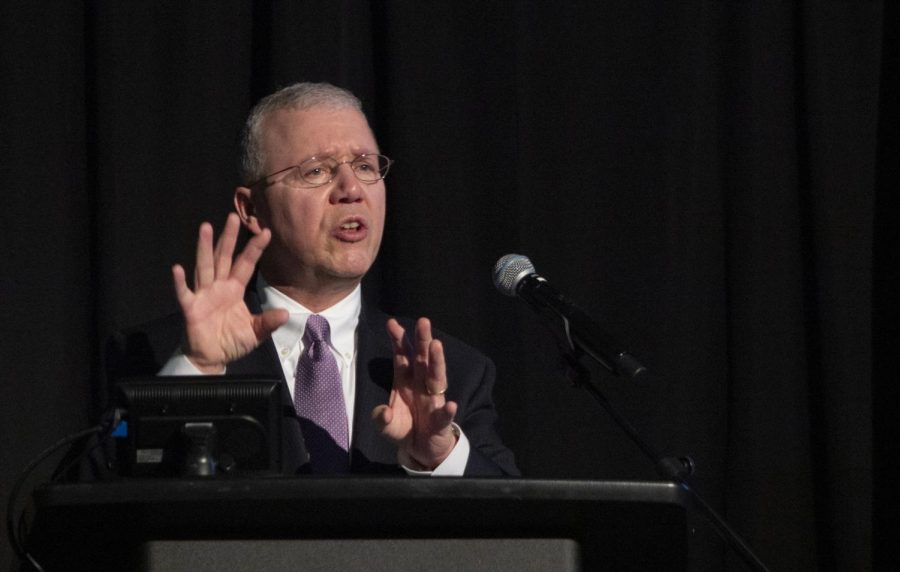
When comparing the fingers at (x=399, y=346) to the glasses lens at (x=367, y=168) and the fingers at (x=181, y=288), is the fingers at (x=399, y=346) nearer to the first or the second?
the fingers at (x=181, y=288)

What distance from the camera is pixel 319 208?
2309 mm

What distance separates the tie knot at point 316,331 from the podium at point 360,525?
3.68 feet

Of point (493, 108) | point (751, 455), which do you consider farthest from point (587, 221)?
point (751, 455)

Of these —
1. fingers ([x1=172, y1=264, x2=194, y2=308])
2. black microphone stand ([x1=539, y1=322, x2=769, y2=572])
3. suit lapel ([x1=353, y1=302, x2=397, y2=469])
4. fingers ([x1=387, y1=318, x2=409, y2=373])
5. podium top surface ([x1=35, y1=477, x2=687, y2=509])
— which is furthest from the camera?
suit lapel ([x1=353, y1=302, x2=397, y2=469])

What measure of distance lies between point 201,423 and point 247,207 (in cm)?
119

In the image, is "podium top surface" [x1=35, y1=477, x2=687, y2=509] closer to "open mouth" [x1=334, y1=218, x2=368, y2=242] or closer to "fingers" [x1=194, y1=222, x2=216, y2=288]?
"fingers" [x1=194, y1=222, x2=216, y2=288]

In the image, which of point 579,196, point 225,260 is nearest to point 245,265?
point 225,260

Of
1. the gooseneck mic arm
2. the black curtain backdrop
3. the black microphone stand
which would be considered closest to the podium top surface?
the black microphone stand

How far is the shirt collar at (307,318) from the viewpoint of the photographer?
229 centimetres

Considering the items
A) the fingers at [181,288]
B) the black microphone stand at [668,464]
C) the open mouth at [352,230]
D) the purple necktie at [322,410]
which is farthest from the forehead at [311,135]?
the black microphone stand at [668,464]

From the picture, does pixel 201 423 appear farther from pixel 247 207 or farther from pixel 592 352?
pixel 247 207

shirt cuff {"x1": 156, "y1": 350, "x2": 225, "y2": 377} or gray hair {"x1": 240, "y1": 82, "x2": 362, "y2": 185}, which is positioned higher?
gray hair {"x1": 240, "y1": 82, "x2": 362, "y2": 185}

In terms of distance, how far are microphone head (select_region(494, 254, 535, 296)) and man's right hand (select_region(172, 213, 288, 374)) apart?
358 millimetres

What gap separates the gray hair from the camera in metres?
2.39
